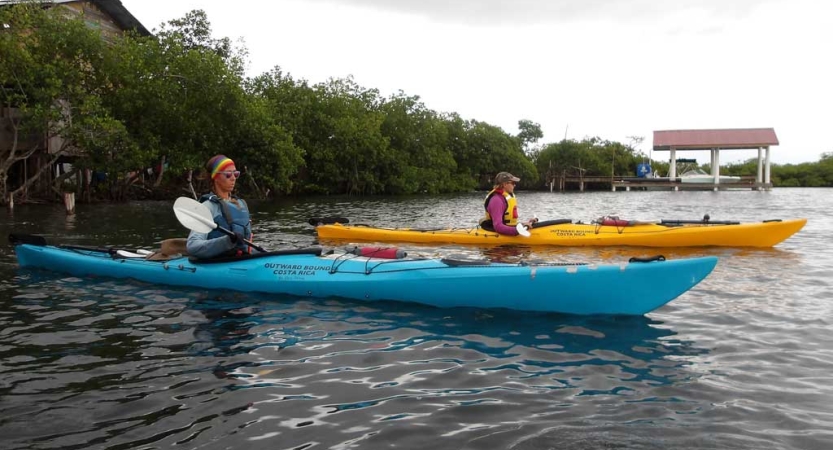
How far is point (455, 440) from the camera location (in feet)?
10.8

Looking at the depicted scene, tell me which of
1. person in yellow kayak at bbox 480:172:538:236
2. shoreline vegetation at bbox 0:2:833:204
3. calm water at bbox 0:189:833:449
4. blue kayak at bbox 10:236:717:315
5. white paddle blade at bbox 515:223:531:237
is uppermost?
shoreline vegetation at bbox 0:2:833:204

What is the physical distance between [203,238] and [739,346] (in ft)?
18.1

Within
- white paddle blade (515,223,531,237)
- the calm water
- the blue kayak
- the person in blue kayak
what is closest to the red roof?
white paddle blade (515,223,531,237)

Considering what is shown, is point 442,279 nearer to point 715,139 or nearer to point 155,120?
point 155,120

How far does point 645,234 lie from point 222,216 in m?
7.68

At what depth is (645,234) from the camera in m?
11.0

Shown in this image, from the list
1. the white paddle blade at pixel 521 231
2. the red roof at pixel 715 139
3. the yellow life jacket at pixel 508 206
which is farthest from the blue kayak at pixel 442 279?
the red roof at pixel 715 139

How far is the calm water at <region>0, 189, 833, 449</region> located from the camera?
3.40m

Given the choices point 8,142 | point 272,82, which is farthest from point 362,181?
point 8,142

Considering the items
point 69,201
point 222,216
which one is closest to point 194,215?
point 222,216

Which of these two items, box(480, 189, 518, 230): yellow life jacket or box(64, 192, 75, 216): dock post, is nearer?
box(480, 189, 518, 230): yellow life jacket

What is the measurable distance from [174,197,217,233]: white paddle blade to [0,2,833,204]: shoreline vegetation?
617 inches

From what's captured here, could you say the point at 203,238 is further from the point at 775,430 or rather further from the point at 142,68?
the point at 142,68

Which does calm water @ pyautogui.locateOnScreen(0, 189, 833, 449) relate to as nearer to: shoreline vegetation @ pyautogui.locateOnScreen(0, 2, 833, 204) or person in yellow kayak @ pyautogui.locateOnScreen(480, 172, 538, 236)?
person in yellow kayak @ pyautogui.locateOnScreen(480, 172, 538, 236)
